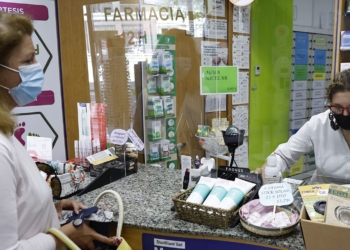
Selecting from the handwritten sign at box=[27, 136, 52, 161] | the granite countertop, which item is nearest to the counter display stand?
the granite countertop

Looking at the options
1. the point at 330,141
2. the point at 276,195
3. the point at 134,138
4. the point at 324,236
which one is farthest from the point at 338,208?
the point at 134,138

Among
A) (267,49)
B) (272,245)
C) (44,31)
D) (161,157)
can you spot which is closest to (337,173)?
(272,245)

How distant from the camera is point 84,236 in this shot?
4.05ft

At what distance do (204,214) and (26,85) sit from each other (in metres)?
0.85

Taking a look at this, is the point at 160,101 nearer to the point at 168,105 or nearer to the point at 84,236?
the point at 168,105

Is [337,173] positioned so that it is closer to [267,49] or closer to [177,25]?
[177,25]

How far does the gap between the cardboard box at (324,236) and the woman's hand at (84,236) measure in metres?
0.71

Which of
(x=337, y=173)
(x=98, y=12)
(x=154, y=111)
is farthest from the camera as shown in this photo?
(x=154, y=111)

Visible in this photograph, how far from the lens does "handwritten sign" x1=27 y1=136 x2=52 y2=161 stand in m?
1.90

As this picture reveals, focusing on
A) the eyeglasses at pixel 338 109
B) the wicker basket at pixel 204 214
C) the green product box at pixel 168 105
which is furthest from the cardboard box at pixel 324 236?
the green product box at pixel 168 105

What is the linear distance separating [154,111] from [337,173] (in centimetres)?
155

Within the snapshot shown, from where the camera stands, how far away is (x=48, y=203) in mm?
1127

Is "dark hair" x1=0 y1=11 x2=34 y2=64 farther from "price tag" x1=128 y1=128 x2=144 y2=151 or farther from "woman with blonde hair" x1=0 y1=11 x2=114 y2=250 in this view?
"price tag" x1=128 y1=128 x2=144 y2=151

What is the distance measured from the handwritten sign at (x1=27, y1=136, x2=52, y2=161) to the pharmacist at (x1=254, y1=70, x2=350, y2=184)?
119 centimetres
